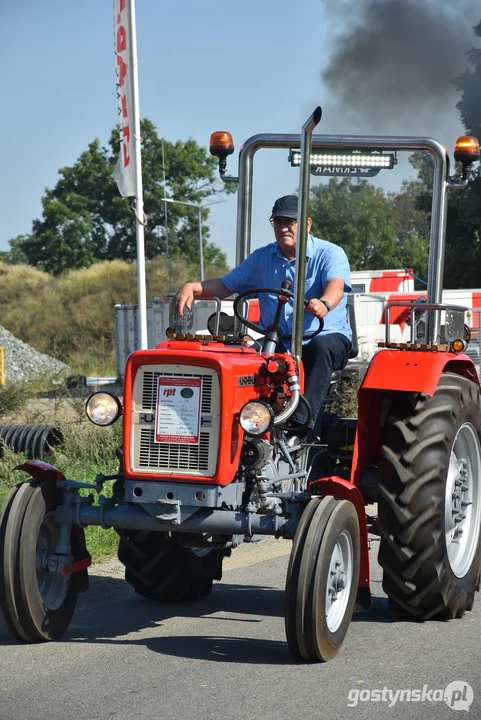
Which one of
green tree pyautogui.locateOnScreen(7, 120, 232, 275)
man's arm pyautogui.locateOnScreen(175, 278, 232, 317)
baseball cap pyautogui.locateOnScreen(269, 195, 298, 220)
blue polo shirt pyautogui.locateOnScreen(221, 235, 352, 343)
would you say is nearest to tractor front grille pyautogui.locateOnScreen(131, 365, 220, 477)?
man's arm pyautogui.locateOnScreen(175, 278, 232, 317)

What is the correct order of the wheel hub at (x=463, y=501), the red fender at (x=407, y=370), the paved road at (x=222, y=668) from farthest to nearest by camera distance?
the wheel hub at (x=463, y=501) < the red fender at (x=407, y=370) < the paved road at (x=222, y=668)

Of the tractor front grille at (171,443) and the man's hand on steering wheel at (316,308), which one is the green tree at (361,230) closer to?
the man's hand on steering wheel at (316,308)

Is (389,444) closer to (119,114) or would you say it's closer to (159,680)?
(159,680)

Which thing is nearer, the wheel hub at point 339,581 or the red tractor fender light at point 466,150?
the wheel hub at point 339,581

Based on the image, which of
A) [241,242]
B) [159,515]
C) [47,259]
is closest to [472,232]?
[241,242]

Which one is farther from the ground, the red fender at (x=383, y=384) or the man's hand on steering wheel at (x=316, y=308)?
the man's hand on steering wheel at (x=316, y=308)

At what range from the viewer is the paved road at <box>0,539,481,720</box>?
175 inches

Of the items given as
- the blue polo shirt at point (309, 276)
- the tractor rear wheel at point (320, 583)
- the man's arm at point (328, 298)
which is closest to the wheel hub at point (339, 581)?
the tractor rear wheel at point (320, 583)

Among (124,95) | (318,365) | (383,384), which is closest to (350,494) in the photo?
(383,384)

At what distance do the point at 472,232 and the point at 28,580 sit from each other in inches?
1106

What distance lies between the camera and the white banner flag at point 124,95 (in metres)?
12.0

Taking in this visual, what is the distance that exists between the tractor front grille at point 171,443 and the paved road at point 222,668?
2.85ft

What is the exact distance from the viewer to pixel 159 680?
15.8 feet

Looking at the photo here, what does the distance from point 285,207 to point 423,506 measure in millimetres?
1949
